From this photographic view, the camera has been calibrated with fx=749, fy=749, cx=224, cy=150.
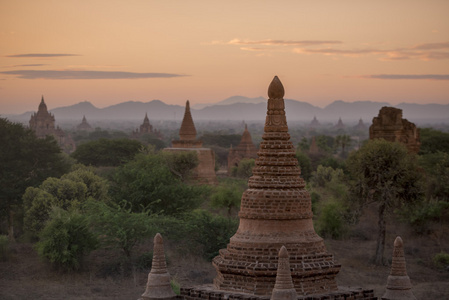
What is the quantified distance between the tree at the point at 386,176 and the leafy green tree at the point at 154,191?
26.8ft

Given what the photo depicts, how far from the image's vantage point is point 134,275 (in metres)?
29.2

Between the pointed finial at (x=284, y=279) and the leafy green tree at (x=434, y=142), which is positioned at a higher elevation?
the leafy green tree at (x=434, y=142)

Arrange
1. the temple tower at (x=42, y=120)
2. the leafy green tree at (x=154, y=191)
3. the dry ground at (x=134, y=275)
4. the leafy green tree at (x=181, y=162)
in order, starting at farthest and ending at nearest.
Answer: the temple tower at (x=42, y=120) < the leafy green tree at (x=181, y=162) < the leafy green tree at (x=154, y=191) < the dry ground at (x=134, y=275)

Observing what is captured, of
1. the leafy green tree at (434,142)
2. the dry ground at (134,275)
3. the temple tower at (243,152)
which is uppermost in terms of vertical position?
the leafy green tree at (434,142)

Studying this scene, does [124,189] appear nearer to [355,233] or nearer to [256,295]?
[355,233]

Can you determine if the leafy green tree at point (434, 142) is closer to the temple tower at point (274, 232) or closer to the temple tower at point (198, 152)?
the temple tower at point (198, 152)

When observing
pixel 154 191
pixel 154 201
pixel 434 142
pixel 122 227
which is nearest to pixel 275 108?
pixel 122 227

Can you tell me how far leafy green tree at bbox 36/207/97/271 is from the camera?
3008 cm

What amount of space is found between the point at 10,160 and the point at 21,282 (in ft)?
58.5

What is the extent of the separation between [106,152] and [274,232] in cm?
5547

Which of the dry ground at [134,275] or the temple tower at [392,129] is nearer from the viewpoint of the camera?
the dry ground at [134,275]

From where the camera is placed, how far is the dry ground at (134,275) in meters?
27.4

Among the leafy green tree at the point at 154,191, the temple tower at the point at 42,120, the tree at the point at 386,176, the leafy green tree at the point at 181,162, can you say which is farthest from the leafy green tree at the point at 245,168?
the temple tower at the point at 42,120

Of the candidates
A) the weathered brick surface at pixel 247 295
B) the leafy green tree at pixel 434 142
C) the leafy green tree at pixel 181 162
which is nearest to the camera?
the weathered brick surface at pixel 247 295
